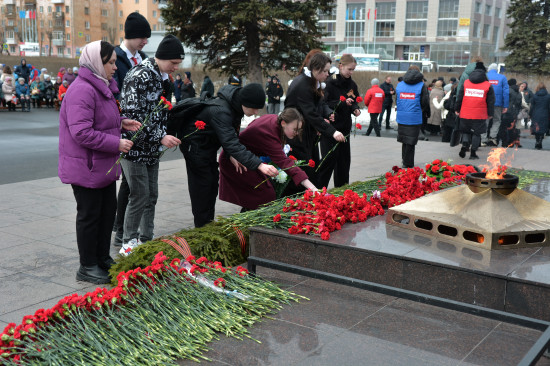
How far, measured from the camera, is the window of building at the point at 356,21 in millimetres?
68700

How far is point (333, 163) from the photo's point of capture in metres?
7.14

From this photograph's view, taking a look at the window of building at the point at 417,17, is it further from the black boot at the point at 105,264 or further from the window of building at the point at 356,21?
the black boot at the point at 105,264

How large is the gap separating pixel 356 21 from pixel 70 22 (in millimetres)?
36381

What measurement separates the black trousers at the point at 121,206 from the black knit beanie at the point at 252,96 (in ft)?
4.17

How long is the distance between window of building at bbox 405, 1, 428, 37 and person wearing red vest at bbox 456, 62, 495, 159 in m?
59.0

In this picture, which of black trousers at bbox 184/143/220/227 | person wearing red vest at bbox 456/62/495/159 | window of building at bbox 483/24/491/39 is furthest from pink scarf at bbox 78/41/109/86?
window of building at bbox 483/24/491/39

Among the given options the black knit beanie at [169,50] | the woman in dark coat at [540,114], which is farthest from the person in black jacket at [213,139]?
the woman in dark coat at [540,114]

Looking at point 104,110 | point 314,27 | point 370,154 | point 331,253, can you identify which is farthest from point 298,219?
point 314,27

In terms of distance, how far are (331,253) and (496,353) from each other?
1247 mm

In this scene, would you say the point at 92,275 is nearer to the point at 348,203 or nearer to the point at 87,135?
the point at 87,135

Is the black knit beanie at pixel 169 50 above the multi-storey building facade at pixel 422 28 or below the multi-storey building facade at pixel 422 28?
below

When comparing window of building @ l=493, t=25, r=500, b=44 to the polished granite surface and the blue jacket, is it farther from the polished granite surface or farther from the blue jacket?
the polished granite surface

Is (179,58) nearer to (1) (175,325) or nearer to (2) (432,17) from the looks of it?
(1) (175,325)

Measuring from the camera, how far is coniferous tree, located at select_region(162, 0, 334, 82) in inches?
830
